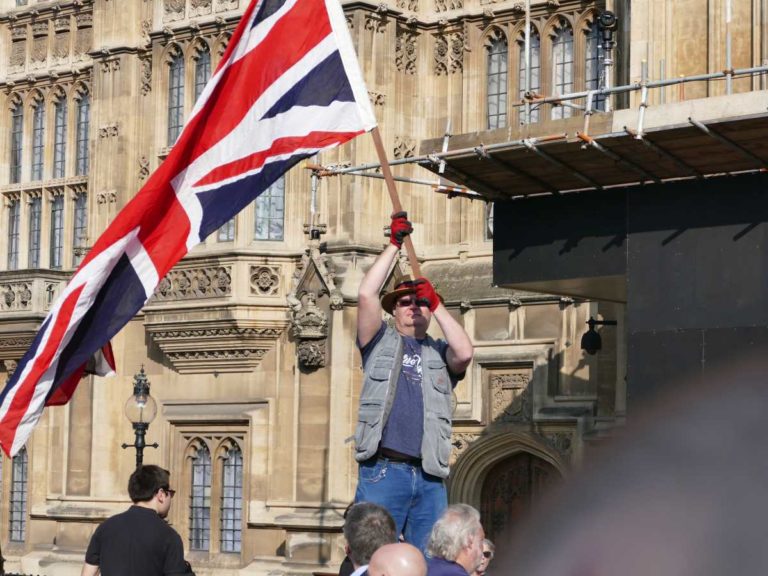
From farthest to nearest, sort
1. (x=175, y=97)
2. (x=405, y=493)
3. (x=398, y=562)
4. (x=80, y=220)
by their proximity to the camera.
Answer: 1. (x=80, y=220)
2. (x=175, y=97)
3. (x=405, y=493)
4. (x=398, y=562)

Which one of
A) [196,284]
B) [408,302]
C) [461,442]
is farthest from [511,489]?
[408,302]

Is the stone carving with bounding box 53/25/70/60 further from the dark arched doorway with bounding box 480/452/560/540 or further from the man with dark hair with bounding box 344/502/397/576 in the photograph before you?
the man with dark hair with bounding box 344/502/397/576

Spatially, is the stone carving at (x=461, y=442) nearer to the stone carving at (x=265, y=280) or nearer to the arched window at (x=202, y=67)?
the stone carving at (x=265, y=280)

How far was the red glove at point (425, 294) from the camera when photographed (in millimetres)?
9727

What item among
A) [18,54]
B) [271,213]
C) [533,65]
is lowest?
[271,213]

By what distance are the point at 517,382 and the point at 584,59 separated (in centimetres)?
436

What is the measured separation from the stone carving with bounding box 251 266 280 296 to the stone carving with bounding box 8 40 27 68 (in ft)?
24.2

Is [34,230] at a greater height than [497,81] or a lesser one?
lesser

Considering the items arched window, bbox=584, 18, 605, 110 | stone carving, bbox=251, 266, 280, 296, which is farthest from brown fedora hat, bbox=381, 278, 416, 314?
stone carving, bbox=251, 266, 280, 296

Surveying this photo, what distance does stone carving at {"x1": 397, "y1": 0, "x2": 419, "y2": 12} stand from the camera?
25.4 metres

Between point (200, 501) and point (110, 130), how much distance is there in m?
5.88

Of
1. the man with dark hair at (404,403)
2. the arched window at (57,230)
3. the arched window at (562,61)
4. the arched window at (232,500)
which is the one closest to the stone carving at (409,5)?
the arched window at (562,61)

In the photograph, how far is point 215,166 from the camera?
1133 centimetres

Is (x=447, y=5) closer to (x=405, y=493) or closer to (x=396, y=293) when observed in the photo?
(x=396, y=293)
